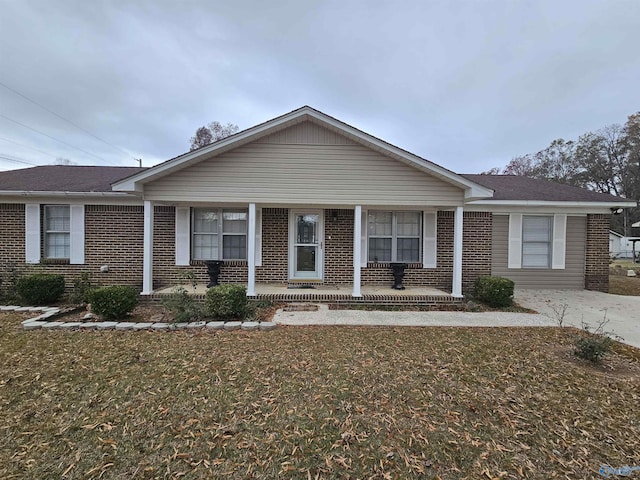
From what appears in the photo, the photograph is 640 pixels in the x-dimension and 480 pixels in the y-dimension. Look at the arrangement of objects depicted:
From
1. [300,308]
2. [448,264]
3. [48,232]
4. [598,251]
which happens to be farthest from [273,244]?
[598,251]

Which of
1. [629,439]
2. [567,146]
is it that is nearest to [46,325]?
[629,439]

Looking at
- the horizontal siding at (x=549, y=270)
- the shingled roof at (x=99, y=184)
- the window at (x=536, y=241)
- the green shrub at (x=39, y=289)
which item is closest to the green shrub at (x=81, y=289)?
the green shrub at (x=39, y=289)

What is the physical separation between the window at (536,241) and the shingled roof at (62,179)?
13.0m

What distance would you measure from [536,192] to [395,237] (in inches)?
209

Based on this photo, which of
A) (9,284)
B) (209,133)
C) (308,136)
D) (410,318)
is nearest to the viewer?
(410,318)

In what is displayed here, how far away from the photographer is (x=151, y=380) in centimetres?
353

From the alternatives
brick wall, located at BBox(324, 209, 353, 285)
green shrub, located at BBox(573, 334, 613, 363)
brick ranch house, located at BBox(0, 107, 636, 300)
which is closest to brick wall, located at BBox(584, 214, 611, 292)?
brick ranch house, located at BBox(0, 107, 636, 300)

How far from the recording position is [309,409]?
2.98m

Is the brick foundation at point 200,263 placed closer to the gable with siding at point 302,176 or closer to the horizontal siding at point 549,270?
the horizontal siding at point 549,270

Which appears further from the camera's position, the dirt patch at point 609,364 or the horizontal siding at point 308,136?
the horizontal siding at point 308,136

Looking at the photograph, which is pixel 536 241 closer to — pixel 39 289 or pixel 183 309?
pixel 183 309

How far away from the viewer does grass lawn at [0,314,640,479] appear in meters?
2.27

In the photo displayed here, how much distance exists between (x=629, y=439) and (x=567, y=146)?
177ft

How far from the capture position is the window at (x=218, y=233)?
888 cm
